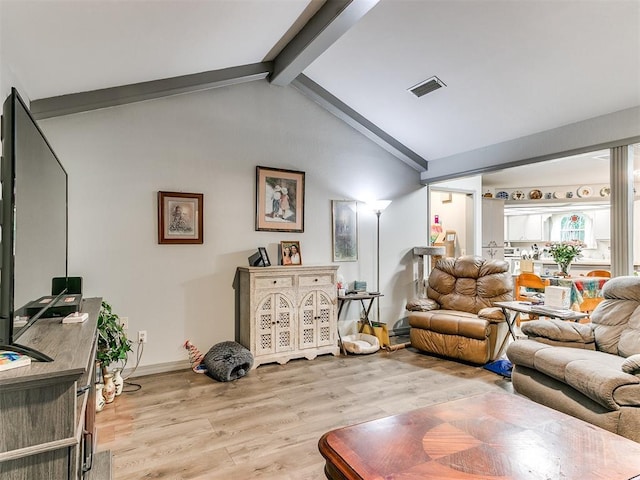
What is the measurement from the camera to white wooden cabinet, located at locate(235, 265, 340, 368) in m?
3.57

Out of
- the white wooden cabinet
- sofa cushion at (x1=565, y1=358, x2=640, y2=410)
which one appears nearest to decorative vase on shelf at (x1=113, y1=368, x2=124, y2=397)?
the white wooden cabinet

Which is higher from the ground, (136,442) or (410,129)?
(410,129)

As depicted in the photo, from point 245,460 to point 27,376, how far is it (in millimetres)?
1398

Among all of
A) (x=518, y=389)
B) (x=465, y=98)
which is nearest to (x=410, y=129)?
(x=465, y=98)

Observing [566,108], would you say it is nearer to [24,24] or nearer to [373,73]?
[373,73]

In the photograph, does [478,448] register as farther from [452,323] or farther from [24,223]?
[452,323]

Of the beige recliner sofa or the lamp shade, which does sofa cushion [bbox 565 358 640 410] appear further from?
the lamp shade

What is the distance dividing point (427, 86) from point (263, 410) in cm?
328

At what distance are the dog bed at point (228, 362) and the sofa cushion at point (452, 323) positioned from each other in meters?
1.88

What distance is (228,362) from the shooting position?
128 inches


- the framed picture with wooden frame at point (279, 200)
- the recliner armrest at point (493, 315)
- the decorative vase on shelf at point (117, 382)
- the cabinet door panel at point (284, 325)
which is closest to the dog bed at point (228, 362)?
the cabinet door panel at point (284, 325)

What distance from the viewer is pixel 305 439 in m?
2.27

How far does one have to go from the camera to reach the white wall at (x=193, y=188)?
126 inches

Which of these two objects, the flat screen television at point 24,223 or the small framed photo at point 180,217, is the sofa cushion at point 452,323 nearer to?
the small framed photo at point 180,217
